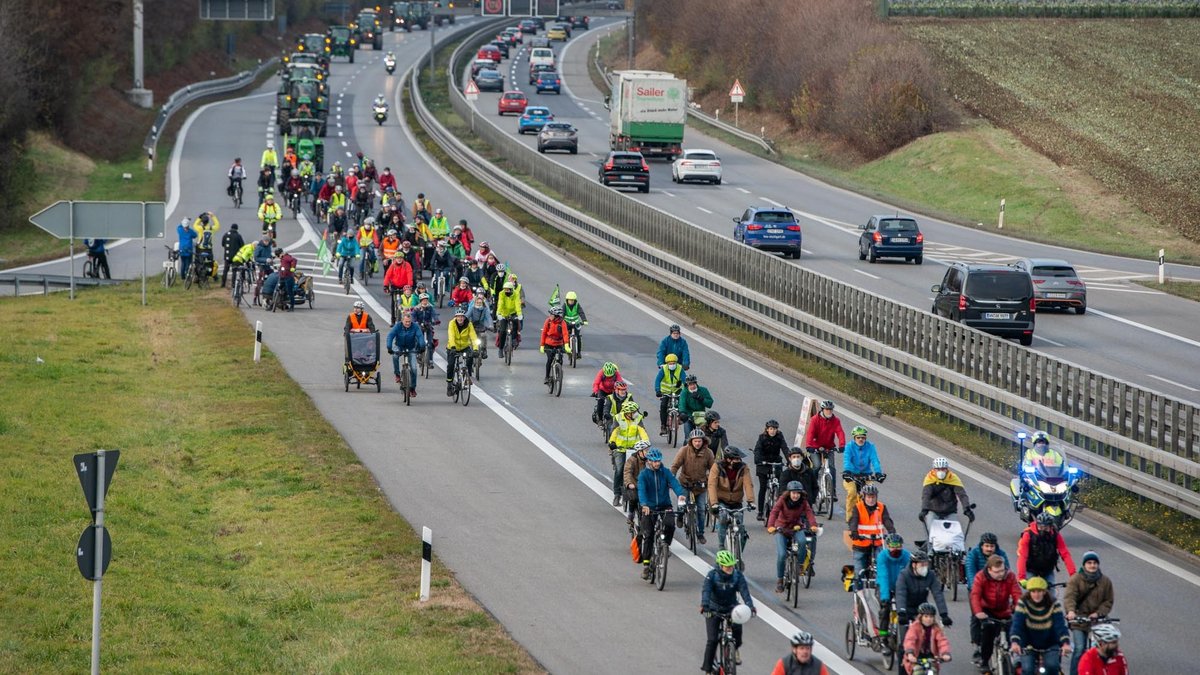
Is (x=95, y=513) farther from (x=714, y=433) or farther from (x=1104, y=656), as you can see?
(x=714, y=433)

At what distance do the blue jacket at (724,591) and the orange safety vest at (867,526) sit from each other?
193cm

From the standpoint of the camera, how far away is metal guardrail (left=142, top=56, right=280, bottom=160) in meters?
71.8

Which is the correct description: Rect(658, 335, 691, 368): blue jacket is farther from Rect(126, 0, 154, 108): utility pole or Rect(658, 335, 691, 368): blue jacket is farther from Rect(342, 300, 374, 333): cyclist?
Rect(126, 0, 154, 108): utility pole

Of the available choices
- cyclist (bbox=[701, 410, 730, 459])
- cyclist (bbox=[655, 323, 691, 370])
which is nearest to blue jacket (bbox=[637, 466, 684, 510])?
cyclist (bbox=[701, 410, 730, 459])

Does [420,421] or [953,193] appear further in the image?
[953,193]

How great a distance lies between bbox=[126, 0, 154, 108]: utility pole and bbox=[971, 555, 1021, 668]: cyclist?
241ft

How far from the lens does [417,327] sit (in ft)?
91.9

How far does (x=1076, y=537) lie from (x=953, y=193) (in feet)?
144

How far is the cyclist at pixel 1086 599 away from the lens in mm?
14641

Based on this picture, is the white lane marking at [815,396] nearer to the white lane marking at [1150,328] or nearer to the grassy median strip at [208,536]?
the grassy median strip at [208,536]

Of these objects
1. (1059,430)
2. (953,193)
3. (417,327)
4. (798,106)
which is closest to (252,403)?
(417,327)

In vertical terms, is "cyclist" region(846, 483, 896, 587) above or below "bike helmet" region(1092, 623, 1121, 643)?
below

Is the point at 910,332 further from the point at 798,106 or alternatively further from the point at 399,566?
the point at 798,106

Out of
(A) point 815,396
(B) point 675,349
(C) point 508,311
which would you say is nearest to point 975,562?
(B) point 675,349
